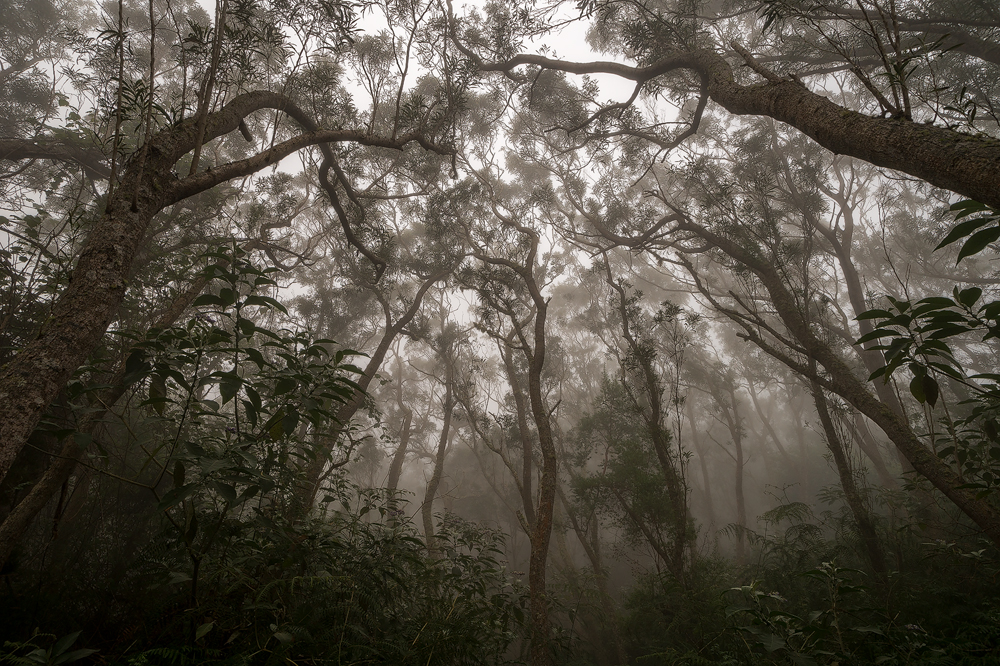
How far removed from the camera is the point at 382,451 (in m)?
20.3

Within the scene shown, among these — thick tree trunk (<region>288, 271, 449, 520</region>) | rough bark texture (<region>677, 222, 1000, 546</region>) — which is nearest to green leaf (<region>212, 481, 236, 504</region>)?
thick tree trunk (<region>288, 271, 449, 520</region>)

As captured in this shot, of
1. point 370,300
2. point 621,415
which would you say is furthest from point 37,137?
point 621,415

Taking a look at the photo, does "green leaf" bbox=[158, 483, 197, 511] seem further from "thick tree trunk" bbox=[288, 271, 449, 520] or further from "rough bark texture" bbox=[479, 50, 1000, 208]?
"rough bark texture" bbox=[479, 50, 1000, 208]

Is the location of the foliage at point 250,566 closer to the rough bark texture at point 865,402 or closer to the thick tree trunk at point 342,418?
the thick tree trunk at point 342,418

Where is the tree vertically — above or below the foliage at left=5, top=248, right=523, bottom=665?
above

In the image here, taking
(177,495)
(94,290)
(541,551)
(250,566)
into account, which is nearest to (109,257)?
(94,290)

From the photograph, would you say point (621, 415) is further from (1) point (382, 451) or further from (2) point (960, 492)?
(1) point (382, 451)

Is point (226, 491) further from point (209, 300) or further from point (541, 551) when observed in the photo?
point (541, 551)

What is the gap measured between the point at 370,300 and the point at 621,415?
8618mm

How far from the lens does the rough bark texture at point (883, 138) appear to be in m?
1.66

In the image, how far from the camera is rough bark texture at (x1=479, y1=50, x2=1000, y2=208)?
1664 millimetres

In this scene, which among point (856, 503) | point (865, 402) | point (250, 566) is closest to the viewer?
point (250, 566)

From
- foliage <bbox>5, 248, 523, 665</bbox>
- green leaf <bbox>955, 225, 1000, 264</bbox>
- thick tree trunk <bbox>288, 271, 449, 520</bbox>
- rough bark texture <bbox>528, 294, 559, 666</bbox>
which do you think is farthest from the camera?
rough bark texture <bbox>528, 294, 559, 666</bbox>

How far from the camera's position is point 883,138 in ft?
6.82
